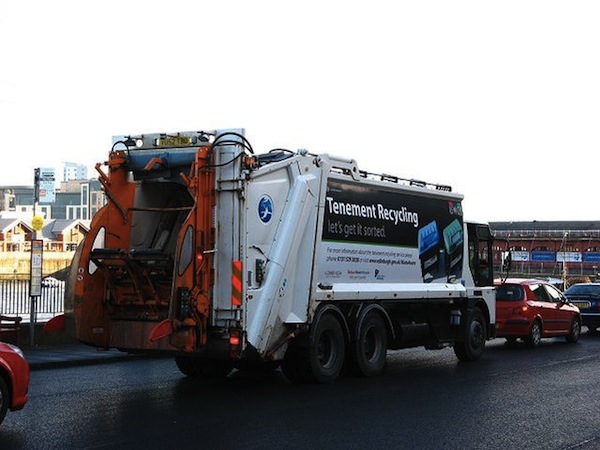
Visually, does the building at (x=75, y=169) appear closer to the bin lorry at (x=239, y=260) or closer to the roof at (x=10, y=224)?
the roof at (x=10, y=224)

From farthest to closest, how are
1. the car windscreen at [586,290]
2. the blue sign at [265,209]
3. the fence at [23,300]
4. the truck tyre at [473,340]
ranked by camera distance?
1. the car windscreen at [586,290]
2. the fence at [23,300]
3. the truck tyre at [473,340]
4. the blue sign at [265,209]

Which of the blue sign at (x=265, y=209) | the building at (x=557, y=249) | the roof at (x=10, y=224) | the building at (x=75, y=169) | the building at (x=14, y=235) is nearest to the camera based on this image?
the blue sign at (x=265, y=209)

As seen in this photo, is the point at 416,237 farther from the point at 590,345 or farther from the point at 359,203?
the point at 590,345

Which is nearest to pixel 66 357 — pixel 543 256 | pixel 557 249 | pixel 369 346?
pixel 369 346

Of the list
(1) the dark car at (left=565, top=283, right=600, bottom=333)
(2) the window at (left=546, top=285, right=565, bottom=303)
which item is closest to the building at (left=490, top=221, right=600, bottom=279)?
(1) the dark car at (left=565, top=283, right=600, bottom=333)

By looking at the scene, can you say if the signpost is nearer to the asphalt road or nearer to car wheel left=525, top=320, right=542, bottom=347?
the asphalt road

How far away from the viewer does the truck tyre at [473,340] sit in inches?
610

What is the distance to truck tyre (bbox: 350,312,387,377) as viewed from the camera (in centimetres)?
1223

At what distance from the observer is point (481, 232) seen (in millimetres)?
16516

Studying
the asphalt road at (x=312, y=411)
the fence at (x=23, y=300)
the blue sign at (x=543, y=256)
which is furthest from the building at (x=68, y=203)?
the asphalt road at (x=312, y=411)

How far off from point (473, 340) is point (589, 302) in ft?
31.8

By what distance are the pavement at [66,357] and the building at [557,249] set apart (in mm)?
66233

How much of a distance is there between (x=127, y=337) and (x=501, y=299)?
35.1 feet

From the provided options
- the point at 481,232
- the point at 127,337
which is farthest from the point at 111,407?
the point at 481,232
